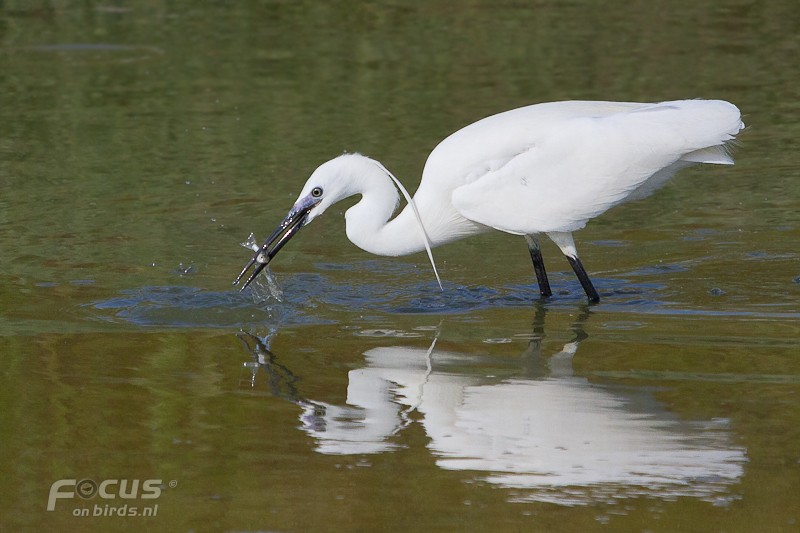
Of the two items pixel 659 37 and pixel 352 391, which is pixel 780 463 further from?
pixel 659 37

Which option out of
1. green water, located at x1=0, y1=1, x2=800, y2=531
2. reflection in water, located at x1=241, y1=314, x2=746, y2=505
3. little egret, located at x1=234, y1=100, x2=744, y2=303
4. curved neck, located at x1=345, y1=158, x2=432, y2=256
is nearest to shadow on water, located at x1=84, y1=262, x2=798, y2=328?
green water, located at x1=0, y1=1, x2=800, y2=531

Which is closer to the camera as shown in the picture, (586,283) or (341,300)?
(586,283)

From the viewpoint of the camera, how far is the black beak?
720cm

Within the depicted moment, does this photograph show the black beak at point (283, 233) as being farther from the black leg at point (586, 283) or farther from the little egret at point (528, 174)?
the black leg at point (586, 283)

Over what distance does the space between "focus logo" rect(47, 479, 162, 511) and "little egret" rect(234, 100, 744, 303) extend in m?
2.58

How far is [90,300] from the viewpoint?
24.5ft

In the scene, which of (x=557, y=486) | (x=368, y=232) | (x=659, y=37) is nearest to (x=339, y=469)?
(x=557, y=486)

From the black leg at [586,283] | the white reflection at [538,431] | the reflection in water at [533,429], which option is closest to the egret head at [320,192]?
the reflection in water at [533,429]

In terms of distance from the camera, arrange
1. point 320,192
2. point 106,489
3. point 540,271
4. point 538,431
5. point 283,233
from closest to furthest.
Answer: point 106,489 → point 538,431 → point 320,192 → point 283,233 → point 540,271

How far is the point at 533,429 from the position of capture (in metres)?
5.29

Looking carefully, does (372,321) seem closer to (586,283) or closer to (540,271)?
(540,271)

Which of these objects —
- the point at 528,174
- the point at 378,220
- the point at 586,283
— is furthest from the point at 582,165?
the point at 378,220

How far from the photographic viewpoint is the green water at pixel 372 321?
15.6 ft

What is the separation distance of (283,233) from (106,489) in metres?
A: 2.69
